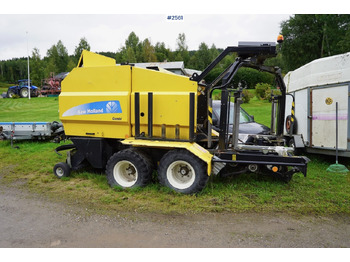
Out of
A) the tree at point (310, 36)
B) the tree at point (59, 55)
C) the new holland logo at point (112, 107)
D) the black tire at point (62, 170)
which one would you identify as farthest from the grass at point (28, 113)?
the tree at point (59, 55)

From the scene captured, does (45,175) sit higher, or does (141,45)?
(141,45)

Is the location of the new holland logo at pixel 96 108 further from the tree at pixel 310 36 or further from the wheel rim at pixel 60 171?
the tree at pixel 310 36

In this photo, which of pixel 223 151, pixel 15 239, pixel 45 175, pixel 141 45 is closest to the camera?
pixel 15 239

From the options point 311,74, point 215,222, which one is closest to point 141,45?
point 311,74

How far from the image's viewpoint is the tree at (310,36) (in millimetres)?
32031

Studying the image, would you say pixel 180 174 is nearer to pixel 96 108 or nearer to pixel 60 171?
pixel 96 108

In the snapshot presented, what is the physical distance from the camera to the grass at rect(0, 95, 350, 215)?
4.53m

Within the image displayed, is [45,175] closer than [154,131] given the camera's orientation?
No

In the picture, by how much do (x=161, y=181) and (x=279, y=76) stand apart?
3.29m

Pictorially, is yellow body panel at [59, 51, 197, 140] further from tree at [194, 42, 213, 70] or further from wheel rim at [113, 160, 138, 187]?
tree at [194, 42, 213, 70]

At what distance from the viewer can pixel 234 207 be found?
4.52m

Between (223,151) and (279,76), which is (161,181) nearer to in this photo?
(223,151)

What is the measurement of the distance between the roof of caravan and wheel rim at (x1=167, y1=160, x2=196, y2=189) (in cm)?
464

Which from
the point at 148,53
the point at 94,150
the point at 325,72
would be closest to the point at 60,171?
the point at 94,150
